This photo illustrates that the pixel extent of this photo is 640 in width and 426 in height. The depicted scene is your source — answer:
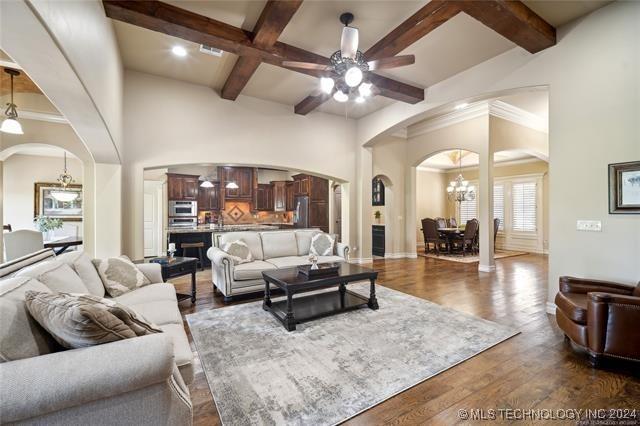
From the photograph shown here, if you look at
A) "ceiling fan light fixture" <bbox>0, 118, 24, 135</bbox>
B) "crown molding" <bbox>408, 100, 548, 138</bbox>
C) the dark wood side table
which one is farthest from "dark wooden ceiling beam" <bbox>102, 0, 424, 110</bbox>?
"crown molding" <bbox>408, 100, 548, 138</bbox>

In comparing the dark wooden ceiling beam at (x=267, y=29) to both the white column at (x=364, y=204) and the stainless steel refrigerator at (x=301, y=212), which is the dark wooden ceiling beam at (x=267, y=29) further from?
the stainless steel refrigerator at (x=301, y=212)

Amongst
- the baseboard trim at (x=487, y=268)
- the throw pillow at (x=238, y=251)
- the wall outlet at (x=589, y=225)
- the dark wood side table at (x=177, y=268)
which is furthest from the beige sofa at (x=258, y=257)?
the baseboard trim at (x=487, y=268)

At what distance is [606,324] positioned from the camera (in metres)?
2.22

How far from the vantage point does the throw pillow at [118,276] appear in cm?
259

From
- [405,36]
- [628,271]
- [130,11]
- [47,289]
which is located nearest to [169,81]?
[130,11]

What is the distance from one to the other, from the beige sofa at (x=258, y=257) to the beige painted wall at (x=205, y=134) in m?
1.53

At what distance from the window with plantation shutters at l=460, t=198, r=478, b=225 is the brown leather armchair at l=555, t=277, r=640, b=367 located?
25.5 ft

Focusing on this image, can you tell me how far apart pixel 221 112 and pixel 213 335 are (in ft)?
13.2

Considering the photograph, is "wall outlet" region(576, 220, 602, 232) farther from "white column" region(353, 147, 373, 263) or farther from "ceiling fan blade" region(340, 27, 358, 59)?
"white column" region(353, 147, 373, 263)

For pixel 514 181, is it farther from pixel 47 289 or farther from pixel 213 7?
pixel 47 289

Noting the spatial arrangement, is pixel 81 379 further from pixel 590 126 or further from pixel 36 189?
pixel 36 189

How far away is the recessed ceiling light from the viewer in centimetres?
382

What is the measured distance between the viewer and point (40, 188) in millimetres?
7137

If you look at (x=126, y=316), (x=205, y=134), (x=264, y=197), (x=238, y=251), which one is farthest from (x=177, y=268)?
(x=264, y=197)
